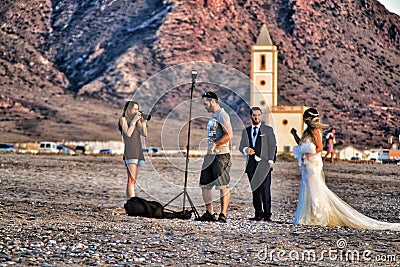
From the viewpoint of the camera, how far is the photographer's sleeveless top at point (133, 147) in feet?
38.4

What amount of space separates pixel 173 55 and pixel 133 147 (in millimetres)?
89179

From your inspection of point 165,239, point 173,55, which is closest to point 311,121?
point 165,239

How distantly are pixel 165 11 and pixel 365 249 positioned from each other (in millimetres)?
100733

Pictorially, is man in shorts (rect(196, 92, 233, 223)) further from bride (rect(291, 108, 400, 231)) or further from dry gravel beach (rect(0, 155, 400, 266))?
bride (rect(291, 108, 400, 231))

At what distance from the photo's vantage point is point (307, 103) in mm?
93188

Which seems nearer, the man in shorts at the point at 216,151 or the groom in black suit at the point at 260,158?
the man in shorts at the point at 216,151

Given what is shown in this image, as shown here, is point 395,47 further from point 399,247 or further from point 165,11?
point 399,247

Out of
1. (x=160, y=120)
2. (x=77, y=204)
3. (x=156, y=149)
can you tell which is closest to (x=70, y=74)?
(x=160, y=120)

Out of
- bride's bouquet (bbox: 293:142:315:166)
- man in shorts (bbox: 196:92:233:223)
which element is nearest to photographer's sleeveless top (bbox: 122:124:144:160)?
man in shorts (bbox: 196:92:233:223)

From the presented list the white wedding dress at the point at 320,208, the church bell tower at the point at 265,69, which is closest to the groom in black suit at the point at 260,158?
the white wedding dress at the point at 320,208

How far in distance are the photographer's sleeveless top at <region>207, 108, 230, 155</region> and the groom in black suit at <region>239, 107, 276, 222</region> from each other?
0.73m

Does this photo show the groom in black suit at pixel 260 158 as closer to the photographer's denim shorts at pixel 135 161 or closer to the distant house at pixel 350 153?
the photographer's denim shorts at pixel 135 161

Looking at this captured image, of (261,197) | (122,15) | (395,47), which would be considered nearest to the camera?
(261,197)

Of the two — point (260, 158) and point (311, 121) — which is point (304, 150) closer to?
point (311, 121)
